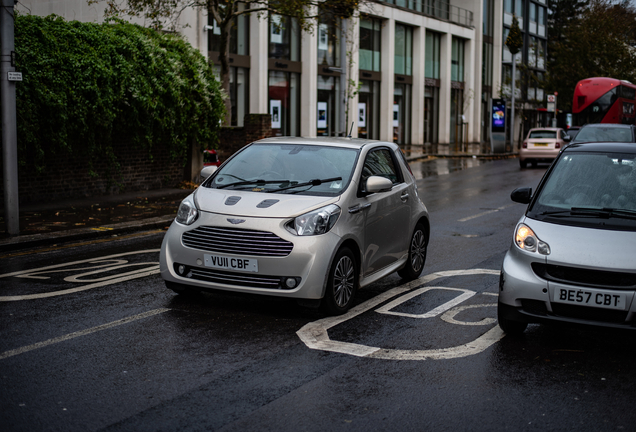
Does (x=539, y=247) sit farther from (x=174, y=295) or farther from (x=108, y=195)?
(x=108, y=195)

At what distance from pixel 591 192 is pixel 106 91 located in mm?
11682

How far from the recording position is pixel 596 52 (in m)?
57.1

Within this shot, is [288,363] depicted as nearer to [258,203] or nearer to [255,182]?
[258,203]

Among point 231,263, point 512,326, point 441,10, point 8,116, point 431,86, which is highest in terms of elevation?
point 441,10

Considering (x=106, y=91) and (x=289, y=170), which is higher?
(x=106, y=91)

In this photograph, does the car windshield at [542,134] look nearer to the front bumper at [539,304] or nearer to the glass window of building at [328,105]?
the glass window of building at [328,105]

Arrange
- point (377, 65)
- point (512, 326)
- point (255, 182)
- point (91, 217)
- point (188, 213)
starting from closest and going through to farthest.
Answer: point (512, 326) → point (188, 213) → point (255, 182) → point (91, 217) → point (377, 65)

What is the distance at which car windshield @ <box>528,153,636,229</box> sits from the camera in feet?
19.7

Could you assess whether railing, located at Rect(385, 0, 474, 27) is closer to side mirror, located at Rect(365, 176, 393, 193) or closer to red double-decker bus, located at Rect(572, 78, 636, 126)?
red double-decker bus, located at Rect(572, 78, 636, 126)

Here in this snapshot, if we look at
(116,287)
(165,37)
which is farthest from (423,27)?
(116,287)

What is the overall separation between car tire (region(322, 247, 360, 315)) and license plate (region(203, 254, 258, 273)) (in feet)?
2.26

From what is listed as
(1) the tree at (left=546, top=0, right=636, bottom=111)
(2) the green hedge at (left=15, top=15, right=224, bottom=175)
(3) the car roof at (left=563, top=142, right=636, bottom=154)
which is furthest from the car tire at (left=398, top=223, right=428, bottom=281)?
(1) the tree at (left=546, top=0, right=636, bottom=111)

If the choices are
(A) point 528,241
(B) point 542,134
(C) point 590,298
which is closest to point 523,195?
(A) point 528,241

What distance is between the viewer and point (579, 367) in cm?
549
